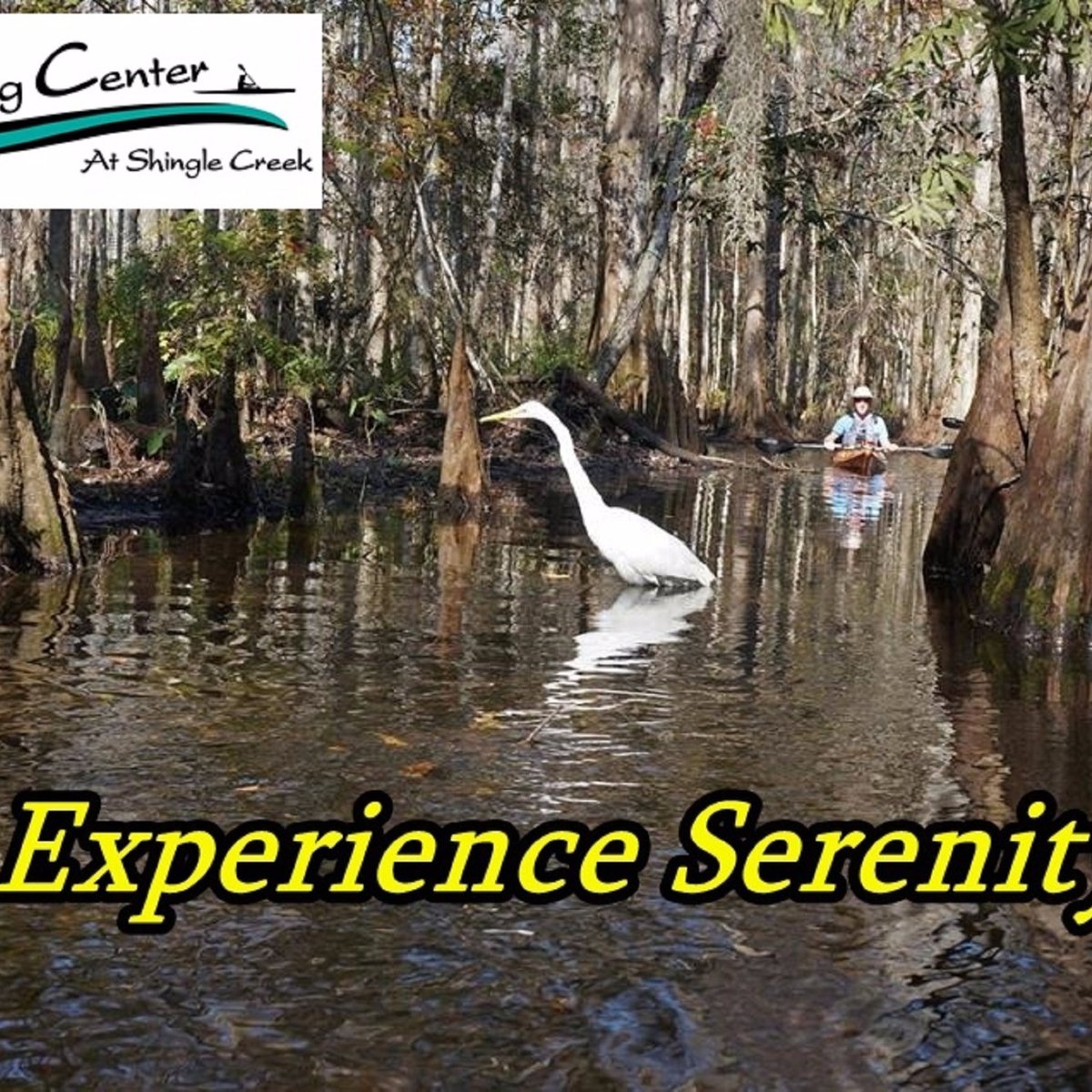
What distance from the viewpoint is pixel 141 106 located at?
16.9 m

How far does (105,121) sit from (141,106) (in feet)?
1.36

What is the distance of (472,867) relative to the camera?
5.79 m

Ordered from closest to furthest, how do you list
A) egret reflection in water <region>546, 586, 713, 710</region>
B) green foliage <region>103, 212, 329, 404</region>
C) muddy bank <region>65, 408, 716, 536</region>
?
egret reflection in water <region>546, 586, 713, 710</region> < muddy bank <region>65, 408, 716, 536</region> < green foliage <region>103, 212, 329, 404</region>

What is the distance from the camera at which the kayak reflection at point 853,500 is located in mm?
→ 17375

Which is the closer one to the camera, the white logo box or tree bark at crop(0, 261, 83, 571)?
tree bark at crop(0, 261, 83, 571)

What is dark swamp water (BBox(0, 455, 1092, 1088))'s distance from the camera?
433cm

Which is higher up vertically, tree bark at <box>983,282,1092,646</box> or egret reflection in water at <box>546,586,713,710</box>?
tree bark at <box>983,282,1092,646</box>

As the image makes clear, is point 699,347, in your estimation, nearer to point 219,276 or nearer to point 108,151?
point 219,276

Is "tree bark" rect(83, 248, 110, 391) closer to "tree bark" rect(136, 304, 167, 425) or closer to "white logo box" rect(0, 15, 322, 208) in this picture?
"tree bark" rect(136, 304, 167, 425)

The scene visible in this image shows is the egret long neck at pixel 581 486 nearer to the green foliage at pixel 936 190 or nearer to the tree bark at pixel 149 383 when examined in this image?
the green foliage at pixel 936 190

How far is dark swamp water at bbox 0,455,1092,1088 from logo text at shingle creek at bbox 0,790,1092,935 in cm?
9

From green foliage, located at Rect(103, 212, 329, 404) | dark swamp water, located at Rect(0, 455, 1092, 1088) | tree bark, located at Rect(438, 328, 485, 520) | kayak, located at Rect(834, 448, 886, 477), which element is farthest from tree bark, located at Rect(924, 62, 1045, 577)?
kayak, located at Rect(834, 448, 886, 477)

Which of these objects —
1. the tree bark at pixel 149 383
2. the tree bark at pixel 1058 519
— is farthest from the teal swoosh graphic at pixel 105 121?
the tree bark at pixel 1058 519

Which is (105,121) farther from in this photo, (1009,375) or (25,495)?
(1009,375)
